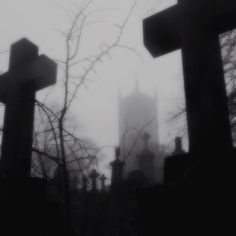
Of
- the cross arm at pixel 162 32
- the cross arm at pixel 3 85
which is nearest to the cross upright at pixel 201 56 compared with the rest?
the cross arm at pixel 162 32

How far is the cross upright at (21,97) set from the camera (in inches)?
108

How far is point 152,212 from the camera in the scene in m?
1.49

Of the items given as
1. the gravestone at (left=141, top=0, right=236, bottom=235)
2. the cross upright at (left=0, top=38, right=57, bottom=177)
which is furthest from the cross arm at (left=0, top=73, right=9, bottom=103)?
the gravestone at (left=141, top=0, right=236, bottom=235)

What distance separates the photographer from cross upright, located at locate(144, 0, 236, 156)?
5.26ft

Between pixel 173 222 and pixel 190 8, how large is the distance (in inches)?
42.6

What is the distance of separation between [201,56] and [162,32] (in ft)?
1.09

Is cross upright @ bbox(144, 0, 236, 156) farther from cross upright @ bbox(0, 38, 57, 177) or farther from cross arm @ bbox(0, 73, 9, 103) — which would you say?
cross arm @ bbox(0, 73, 9, 103)

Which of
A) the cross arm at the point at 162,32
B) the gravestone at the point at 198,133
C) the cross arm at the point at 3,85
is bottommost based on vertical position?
the gravestone at the point at 198,133

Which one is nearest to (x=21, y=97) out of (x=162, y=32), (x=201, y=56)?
(x=162, y=32)

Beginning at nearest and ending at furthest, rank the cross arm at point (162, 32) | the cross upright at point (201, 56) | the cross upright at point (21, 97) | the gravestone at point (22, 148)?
the cross upright at point (201, 56)
the cross arm at point (162, 32)
the gravestone at point (22, 148)
the cross upright at point (21, 97)

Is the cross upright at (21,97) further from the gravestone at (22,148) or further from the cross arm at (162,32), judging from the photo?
the cross arm at (162,32)

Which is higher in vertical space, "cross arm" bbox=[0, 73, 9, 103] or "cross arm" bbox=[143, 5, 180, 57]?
"cross arm" bbox=[0, 73, 9, 103]

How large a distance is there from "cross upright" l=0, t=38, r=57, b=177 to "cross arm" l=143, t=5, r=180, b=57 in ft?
3.65

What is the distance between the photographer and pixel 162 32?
197 centimetres
